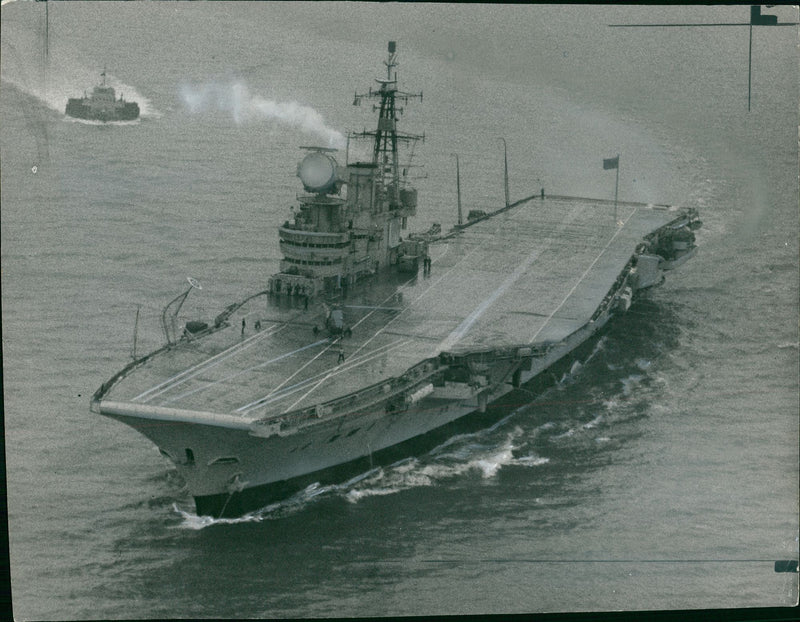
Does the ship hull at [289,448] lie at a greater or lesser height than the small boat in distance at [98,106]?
lesser

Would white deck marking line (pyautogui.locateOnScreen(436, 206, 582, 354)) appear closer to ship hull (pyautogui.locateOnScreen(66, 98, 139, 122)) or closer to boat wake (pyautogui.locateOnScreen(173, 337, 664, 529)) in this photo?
boat wake (pyautogui.locateOnScreen(173, 337, 664, 529))

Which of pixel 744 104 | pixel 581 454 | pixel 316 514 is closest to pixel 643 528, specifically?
pixel 581 454

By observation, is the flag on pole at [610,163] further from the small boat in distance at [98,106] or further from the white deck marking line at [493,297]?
the small boat in distance at [98,106]

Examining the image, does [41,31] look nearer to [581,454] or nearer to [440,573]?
[440,573]

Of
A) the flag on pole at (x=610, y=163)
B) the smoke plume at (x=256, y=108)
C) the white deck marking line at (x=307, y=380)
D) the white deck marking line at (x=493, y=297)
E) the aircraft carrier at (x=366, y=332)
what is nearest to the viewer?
the aircraft carrier at (x=366, y=332)

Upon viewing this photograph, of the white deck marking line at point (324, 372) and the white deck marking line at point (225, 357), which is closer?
the white deck marking line at point (324, 372)

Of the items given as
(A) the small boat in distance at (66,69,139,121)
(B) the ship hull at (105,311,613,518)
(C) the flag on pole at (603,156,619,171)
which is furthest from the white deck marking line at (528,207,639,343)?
(A) the small boat in distance at (66,69,139,121)

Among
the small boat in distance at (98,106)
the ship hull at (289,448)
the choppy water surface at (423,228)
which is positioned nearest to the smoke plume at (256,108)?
the choppy water surface at (423,228)
